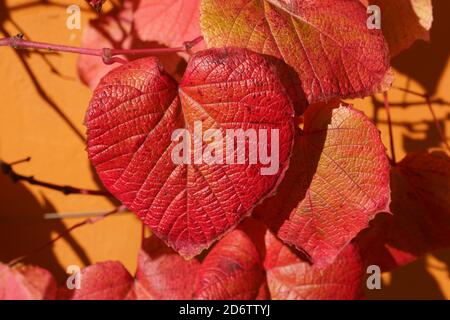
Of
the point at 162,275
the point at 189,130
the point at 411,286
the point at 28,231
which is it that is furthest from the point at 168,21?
the point at 411,286

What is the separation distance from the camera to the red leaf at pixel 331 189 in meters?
0.50

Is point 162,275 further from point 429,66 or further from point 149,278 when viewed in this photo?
point 429,66

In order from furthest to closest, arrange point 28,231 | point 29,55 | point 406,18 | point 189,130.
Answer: point 28,231
point 29,55
point 406,18
point 189,130

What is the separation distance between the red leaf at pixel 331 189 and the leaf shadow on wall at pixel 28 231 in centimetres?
43

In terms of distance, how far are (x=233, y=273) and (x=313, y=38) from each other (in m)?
0.28

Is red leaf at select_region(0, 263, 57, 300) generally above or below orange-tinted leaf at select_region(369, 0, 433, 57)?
below

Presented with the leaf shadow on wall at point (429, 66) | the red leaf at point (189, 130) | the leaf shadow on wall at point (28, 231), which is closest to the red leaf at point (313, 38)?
the red leaf at point (189, 130)

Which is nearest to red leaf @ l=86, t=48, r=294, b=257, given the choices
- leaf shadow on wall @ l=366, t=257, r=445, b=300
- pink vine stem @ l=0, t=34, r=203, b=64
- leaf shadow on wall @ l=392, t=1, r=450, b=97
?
pink vine stem @ l=0, t=34, r=203, b=64

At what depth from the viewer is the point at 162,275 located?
651 mm

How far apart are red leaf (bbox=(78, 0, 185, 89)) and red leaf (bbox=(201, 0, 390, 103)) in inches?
6.5

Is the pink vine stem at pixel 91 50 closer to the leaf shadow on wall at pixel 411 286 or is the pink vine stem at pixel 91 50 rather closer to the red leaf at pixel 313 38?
the red leaf at pixel 313 38

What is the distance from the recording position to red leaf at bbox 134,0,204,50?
588 mm

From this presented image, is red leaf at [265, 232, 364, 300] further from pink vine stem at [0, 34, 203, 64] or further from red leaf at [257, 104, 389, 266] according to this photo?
pink vine stem at [0, 34, 203, 64]

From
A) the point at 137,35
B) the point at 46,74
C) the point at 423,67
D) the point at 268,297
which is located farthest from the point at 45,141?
the point at 423,67
